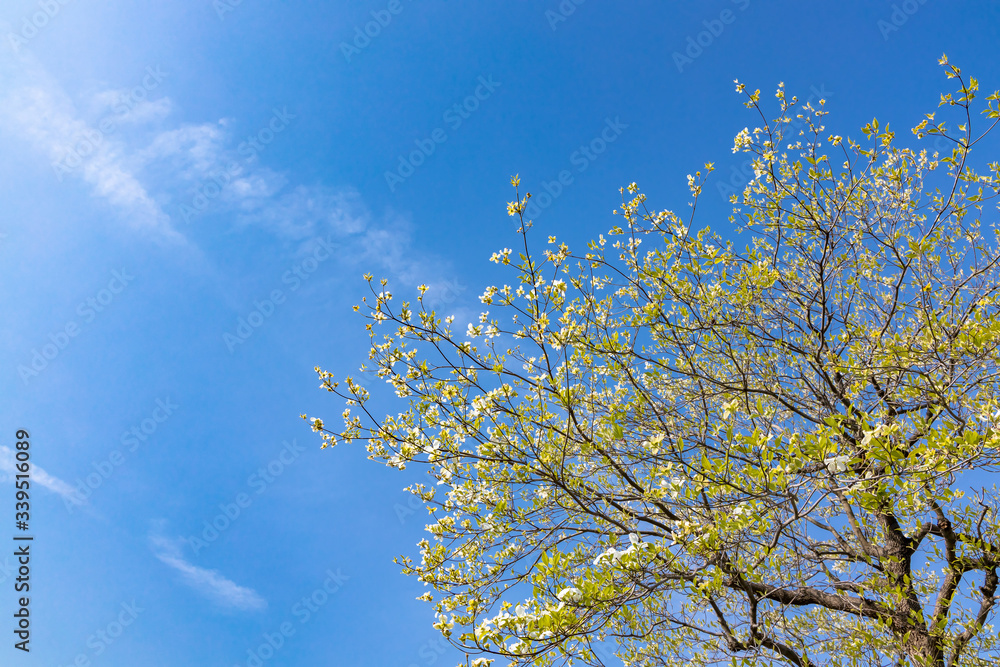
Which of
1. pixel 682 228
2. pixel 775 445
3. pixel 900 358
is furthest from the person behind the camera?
pixel 682 228

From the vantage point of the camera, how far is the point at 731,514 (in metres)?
3.91

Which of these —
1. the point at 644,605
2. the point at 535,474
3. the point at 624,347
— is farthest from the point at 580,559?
the point at 624,347

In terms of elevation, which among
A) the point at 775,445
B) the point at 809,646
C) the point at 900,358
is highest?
the point at 900,358

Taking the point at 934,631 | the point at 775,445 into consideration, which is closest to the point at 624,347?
the point at 775,445

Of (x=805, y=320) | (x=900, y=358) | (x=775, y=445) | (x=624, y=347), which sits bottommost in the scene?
(x=775, y=445)

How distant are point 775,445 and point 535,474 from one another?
1927 mm

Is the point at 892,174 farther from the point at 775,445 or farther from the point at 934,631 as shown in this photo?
the point at 934,631

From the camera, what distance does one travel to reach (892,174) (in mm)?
6062

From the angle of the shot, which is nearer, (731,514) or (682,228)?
(731,514)

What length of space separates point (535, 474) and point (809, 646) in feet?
14.0

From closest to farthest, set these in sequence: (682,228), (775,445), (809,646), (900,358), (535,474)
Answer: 1. (775,445)
2. (535,474)
3. (900,358)
4. (682,228)
5. (809,646)

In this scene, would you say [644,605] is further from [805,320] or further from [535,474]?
[805,320]

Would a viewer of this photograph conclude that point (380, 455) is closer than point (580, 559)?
Yes

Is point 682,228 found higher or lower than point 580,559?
higher
